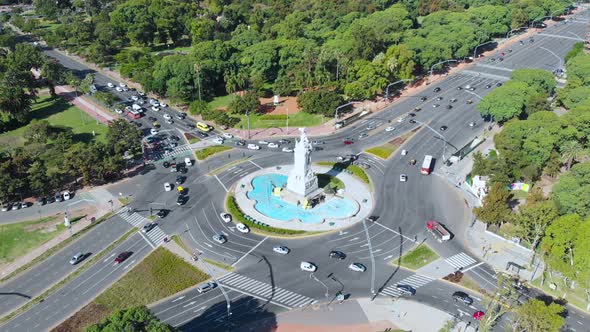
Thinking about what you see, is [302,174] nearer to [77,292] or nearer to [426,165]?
[426,165]

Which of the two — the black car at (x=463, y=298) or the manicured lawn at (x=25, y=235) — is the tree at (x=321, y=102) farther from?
the black car at (x=463, y=298)

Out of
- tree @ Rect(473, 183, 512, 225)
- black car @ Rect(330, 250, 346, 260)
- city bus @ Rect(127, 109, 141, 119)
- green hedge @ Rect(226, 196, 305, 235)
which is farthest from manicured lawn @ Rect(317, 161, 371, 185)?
city bus @ Rect(127, 109, 141, 119)

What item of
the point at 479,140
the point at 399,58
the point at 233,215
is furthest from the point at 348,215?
the point at 399,58

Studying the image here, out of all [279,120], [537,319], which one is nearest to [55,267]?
[279,120]

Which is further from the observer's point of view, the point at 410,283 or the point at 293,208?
the point at 293,208

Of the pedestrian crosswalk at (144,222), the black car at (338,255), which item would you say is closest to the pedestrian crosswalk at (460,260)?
the black car at (338,255)

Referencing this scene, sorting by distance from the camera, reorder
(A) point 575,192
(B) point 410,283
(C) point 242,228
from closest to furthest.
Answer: (B) point 410,283 < (A) point 575,192 < (C) point 242,228

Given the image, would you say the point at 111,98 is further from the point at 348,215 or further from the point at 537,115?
the point at 537,115
